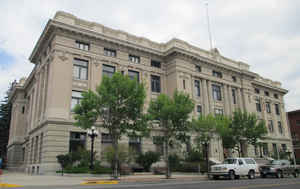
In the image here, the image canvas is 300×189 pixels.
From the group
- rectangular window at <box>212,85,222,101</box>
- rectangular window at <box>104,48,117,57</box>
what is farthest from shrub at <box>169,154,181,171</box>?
rectangular window at <box>212,85,222,101</box>

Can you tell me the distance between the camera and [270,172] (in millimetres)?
24750

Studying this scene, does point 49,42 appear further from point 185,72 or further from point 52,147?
point 185,72

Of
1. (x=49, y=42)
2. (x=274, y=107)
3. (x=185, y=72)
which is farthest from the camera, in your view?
(x=274, y=107)

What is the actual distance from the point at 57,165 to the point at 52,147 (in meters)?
1.94

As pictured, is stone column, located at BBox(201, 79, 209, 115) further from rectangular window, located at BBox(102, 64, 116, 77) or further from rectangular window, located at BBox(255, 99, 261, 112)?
rectangular window, located at BBox(255, 99, 261, 112)

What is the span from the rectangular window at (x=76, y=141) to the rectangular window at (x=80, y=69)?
→ 6.98m

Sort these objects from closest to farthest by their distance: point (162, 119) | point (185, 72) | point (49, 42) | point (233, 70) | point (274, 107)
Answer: point (162, 119) → point (49, 42) → point (185, 72) → point (233, 70) → point (274, 107)

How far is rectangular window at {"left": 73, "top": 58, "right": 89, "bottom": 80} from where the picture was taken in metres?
32.6

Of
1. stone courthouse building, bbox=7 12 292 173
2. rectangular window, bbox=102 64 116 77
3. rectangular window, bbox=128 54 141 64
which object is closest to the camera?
stone courthouse building, bbox=7 12 292 173

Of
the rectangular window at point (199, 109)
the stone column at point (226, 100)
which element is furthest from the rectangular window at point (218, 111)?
the rectangular window at point (199, 109)

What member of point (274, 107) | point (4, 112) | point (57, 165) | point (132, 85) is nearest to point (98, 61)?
point (132, 85)

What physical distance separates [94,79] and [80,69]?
6.87 feet

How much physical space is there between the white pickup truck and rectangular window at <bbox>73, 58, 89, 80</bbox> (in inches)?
753

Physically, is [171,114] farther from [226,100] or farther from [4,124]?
[4,124]
